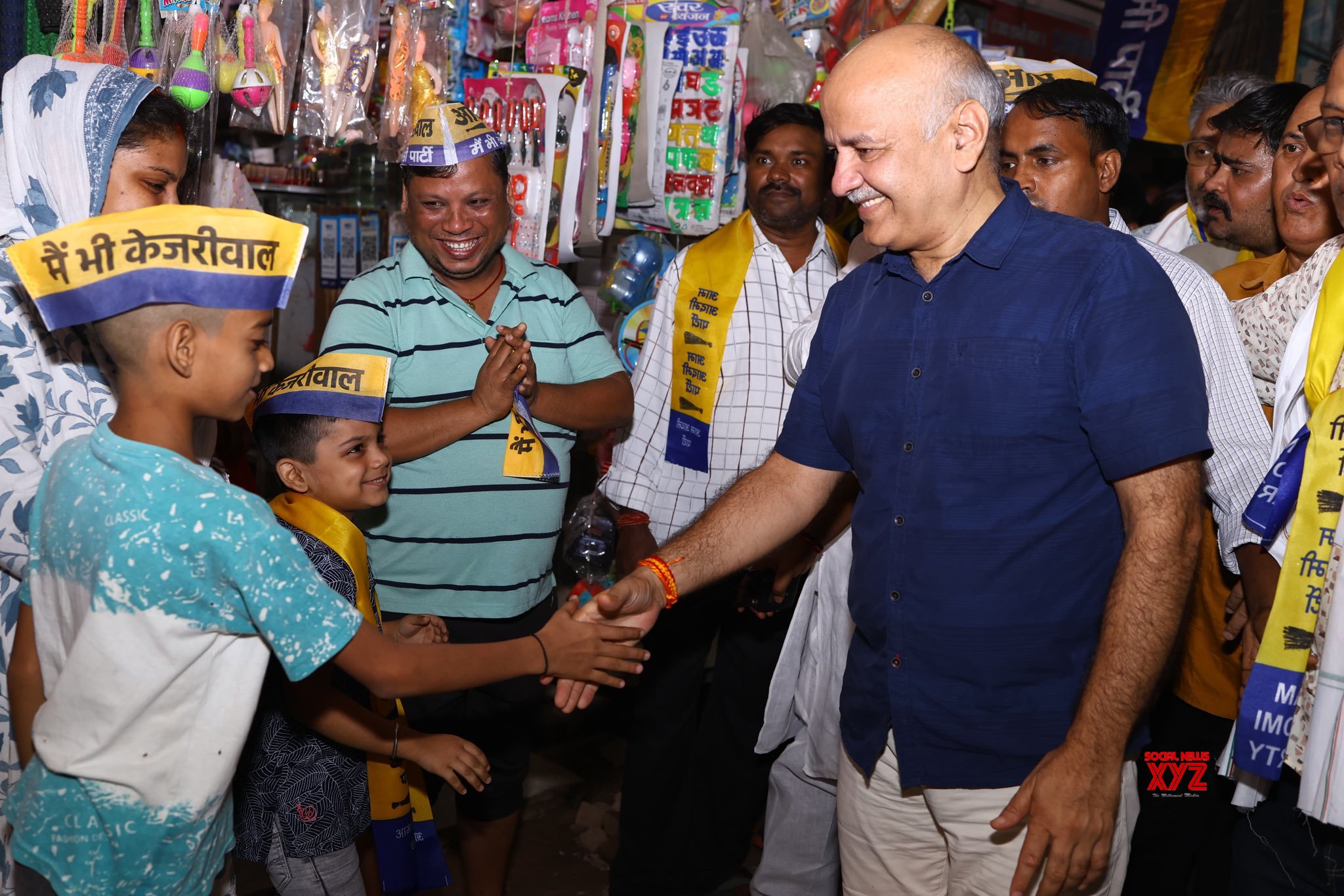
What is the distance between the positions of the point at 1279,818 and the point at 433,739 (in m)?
1.52

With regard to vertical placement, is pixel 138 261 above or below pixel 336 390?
above

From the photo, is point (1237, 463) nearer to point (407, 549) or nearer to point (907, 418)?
point (907, 418)

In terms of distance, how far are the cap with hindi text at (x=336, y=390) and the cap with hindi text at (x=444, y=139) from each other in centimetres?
59

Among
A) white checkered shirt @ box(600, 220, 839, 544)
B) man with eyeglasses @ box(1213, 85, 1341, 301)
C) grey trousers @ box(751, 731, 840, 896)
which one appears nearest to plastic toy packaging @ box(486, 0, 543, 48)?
white checkered shirt @ box(600, 220, 839, 544)

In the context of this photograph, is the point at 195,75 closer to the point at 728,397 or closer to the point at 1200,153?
the point at 728,397

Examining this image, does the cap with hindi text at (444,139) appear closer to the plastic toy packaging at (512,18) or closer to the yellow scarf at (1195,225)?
the plastic toy packaging at (512,18)

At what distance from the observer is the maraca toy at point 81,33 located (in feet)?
7.16

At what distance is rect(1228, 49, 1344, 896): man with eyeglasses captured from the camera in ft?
4.91

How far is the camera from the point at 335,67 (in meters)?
2.61

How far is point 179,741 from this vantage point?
1460 mm

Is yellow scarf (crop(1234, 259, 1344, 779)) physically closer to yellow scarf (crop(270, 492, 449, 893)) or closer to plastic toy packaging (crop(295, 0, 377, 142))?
yellow scarf (crop(270, 492, 449, 893))

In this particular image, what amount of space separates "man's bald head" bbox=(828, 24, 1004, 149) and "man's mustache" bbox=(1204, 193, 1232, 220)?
138 centimetres

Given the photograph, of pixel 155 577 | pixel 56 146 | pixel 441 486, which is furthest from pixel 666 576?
pixel 56 146

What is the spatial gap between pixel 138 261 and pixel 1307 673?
184 cm
